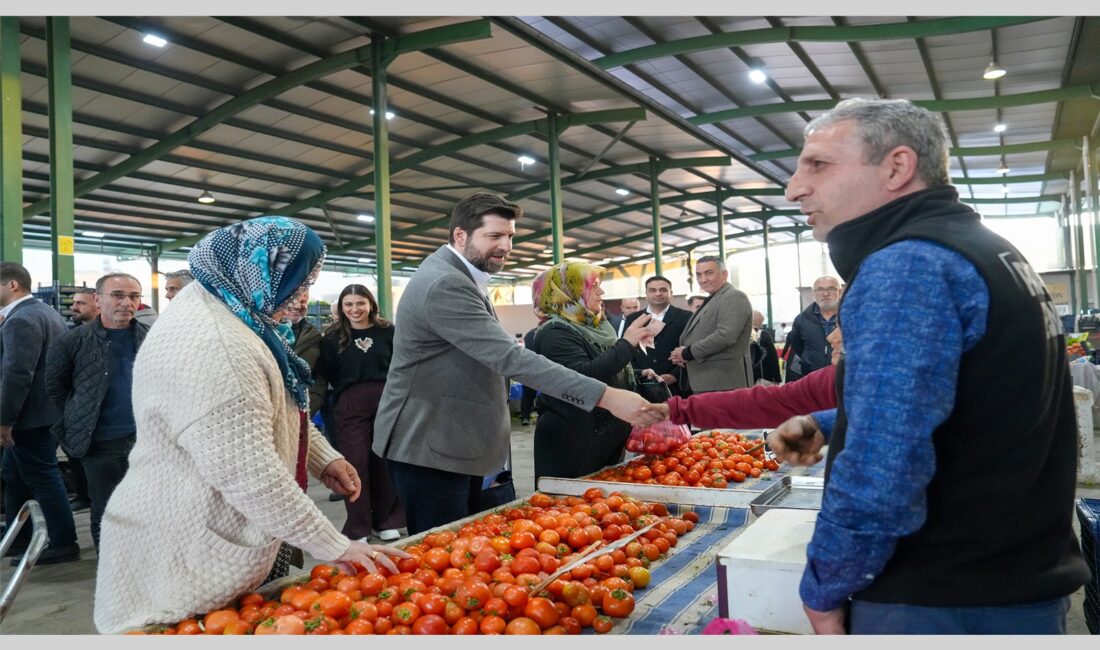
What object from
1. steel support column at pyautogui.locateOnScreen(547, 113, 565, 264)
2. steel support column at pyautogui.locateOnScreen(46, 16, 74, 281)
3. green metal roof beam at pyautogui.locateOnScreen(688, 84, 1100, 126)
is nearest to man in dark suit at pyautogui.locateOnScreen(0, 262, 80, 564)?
steel support column at pyautogui.locateOnScreen(46, 16, 74, 281)

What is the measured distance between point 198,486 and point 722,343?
4.13 metres

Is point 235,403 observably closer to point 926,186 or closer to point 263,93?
point 926,186

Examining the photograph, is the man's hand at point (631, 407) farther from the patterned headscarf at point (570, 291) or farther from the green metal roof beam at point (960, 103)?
the green metal roof beam at point (960, 103)

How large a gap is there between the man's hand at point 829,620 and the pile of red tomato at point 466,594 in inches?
24.7

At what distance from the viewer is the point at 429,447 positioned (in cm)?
243

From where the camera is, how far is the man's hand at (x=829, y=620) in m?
1.16

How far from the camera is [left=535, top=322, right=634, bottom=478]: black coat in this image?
3074mm

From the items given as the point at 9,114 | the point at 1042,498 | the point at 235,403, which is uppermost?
the point at 9,114

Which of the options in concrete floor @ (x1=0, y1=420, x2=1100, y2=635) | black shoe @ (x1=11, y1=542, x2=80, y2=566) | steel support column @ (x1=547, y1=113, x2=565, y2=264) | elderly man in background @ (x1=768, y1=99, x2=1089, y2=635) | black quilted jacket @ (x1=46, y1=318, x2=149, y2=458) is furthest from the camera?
steel support column @ (x1=547, y1=113, x2=565, y2=264)

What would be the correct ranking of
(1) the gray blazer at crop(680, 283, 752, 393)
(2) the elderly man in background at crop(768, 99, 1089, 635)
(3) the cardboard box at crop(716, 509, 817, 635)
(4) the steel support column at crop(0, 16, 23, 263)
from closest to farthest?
(2) the elderly man in background at crop(768, 99, 1089, 635) < (3) the cardboard box at crop(716, 509, 817, 635) < (1) the gray blazer at crop(680, 283, 752, 393) < (4) the steel support column at crop(0, 16, 23, 263)

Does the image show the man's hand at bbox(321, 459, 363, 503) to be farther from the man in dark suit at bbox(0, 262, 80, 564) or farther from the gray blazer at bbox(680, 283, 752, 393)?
the gray blazer at bbox(680, 283, 752, 393)

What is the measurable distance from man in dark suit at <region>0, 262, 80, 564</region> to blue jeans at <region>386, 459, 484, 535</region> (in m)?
3.20

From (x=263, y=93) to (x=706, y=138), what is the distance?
736 cm

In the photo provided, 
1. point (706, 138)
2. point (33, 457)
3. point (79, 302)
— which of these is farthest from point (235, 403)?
point (706, 138)
